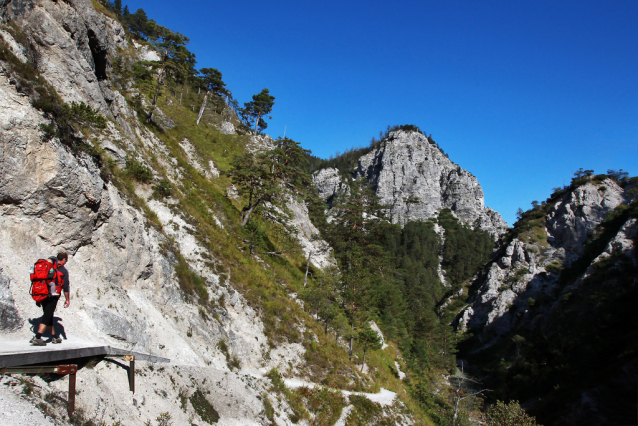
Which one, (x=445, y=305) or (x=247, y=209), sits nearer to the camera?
(x=247, y=209)

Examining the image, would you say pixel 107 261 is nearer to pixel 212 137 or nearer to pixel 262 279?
pixel 262 279

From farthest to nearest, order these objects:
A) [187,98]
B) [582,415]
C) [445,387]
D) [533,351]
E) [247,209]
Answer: [187,98] → [533,351] → [445,387] → [582,415] → [247,209]

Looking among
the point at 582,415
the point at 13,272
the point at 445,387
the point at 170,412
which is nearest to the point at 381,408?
the point at 170,412

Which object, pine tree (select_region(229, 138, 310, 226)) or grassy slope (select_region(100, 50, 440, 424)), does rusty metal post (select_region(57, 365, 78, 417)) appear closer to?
grassy slope (select_region(100, 50, 440, 424))

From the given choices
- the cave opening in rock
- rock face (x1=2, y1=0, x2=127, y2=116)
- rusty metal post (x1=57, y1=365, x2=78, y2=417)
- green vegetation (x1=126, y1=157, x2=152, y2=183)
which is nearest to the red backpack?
rusty metal post (x1=57, y1=365, x2=78, y2=417)

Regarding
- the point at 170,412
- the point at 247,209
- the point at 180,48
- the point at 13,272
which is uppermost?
the point at 180,48

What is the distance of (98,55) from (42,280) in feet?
56.9

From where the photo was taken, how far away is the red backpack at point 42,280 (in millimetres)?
6211

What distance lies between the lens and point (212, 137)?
42094 millimetres

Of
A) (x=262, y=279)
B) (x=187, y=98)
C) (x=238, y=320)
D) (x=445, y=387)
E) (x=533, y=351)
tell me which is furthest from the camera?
(x=187, y=98)

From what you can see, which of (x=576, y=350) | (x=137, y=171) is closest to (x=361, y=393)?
(x=137, y=171)

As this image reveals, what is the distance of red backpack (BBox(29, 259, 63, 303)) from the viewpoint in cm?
621

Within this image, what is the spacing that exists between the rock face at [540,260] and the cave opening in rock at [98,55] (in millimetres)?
89521

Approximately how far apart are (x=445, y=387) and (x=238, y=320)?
1418 inches
